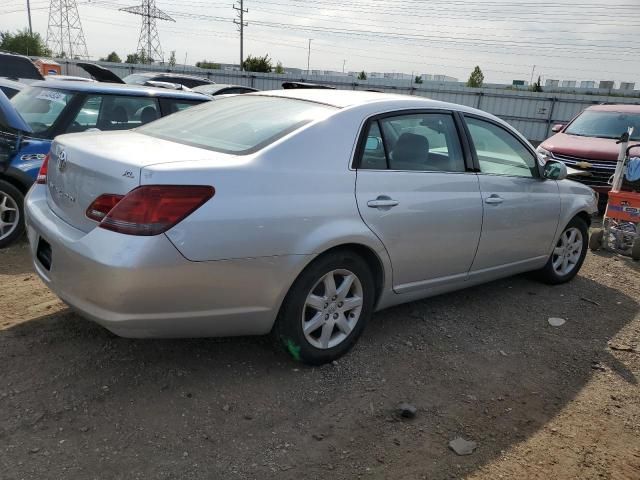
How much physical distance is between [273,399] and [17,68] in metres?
10.4

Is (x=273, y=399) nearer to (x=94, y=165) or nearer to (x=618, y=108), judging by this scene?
(x=94, y=165)

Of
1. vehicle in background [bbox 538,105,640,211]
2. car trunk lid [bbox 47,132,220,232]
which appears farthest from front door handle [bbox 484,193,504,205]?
vehicle in background [bbox 538,105,640,211]

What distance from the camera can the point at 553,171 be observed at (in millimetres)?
4688

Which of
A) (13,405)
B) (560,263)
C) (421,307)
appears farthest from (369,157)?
(560,263)

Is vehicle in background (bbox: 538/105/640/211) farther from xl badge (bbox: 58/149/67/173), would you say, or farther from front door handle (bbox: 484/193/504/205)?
xl badge (bbox: 58/149/67/173)

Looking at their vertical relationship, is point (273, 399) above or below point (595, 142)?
below

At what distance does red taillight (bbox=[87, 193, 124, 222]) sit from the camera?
105 inches

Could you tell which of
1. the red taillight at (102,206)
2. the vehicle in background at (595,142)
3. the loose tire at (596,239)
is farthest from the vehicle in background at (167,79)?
the red taillight at (102,206)

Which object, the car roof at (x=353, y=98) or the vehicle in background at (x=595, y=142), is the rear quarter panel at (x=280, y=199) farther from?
the vehicle in background at (x=595, y=142)

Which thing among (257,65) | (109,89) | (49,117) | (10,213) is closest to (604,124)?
(109,89)

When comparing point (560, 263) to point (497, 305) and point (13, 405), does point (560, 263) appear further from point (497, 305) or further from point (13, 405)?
point (13, 405)

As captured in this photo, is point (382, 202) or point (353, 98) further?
point (353, 98)

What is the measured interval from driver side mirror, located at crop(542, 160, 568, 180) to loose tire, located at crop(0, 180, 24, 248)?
4709mm

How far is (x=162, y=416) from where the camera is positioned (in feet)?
9.11
